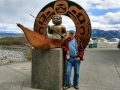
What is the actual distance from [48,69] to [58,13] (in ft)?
5.58

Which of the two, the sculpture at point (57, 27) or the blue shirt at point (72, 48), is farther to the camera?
the sculpture at point (57, 27)

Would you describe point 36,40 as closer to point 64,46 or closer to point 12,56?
point 64,46

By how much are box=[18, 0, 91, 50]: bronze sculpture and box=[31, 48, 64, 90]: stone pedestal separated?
270mm

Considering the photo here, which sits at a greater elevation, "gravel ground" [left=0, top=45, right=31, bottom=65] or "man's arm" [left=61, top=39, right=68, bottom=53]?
"man's arm" [left=61, top=39, right=68, bottom=53]

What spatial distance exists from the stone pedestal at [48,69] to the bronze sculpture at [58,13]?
270mm

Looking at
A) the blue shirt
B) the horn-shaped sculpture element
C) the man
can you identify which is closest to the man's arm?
the man

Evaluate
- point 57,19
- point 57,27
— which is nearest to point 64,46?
point 57,27

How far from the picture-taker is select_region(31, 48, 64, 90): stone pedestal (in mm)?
5535

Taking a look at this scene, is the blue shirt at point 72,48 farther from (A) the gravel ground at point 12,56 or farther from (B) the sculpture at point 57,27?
(A) the gravel ground at point 12,56

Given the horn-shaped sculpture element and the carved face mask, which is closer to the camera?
the horn-shaped sculpture element

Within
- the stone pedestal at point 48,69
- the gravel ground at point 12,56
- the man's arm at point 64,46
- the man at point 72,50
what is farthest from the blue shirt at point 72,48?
the gravel ground at point 12,56

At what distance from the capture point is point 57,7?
6.30 m

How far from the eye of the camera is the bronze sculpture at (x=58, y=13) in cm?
534

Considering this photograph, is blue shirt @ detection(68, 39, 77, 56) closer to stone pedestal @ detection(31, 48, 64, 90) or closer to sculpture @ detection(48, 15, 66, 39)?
stone pedestal @ detection(31, 48, 64, 90)
